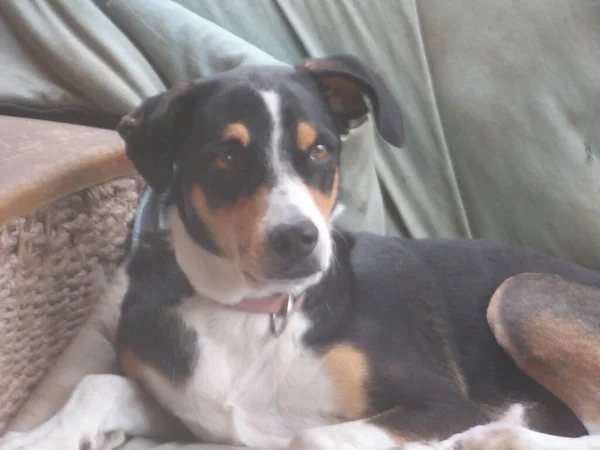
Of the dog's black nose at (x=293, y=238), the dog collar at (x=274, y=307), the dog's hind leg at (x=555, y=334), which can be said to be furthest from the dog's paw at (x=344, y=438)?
the dog's hind leg at (x=555, y=334)

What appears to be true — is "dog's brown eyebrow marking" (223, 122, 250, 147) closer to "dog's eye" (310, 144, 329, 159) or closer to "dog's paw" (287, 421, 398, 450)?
"dog's eye" (310, 144, 329, 159)

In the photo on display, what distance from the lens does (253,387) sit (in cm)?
138

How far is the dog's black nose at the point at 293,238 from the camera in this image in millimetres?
1200

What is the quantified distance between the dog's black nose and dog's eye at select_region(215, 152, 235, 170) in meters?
0.20

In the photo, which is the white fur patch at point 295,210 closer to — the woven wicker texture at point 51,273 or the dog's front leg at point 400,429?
the dog's front leg at point 400,429

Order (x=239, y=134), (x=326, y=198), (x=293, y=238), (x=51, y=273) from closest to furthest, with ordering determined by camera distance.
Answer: (x=293, y=238) → (x=239, y=134) → (x=326, y=198) → (x=51, y=273)

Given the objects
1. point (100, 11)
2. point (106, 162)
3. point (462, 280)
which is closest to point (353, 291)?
point (462, 280)

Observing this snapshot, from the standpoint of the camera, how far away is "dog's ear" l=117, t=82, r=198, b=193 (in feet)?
4.39

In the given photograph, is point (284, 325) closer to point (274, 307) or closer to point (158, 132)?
point (274, 307)

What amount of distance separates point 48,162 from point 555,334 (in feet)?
4.02

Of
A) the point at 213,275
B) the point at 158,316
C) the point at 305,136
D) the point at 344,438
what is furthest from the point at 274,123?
the point at 344,438

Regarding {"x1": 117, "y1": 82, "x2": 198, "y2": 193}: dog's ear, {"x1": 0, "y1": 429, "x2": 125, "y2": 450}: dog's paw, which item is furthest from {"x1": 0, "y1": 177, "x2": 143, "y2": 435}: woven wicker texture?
{"x1": 117, "y1": 82, "x2": 198, "y2": 193}: dog's ear

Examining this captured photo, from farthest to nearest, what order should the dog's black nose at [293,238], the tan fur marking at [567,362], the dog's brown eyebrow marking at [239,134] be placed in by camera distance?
the tan fur marking at [567,362]
the dog's brown eyebrow marking at [239,134]
the dog's black nose at [293,238]

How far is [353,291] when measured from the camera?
154cm
